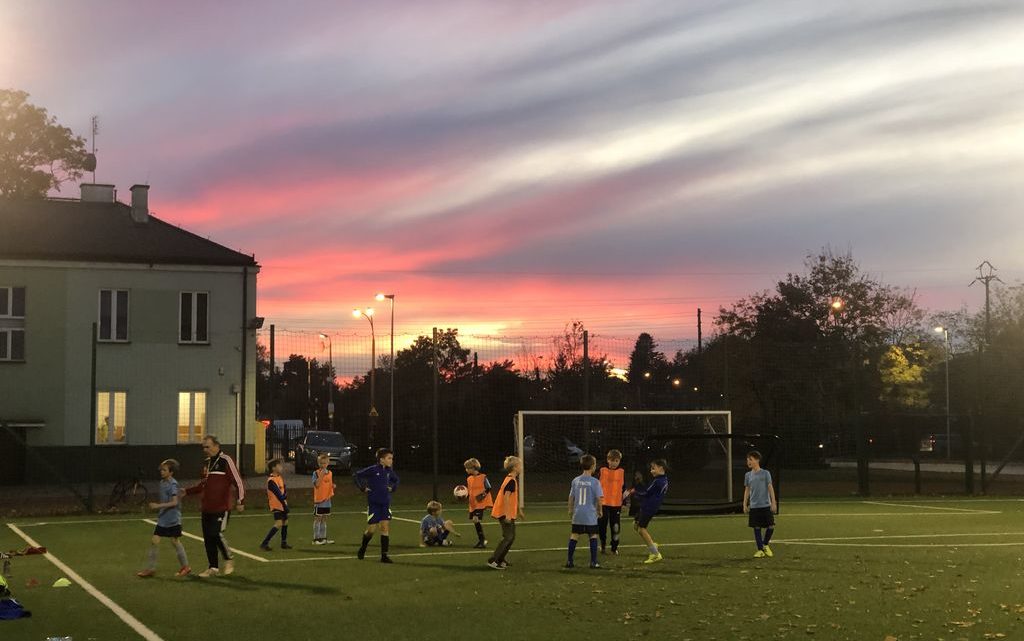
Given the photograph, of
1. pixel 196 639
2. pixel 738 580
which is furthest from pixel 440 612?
pixel 738 580

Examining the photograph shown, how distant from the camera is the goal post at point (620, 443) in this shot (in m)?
34.3

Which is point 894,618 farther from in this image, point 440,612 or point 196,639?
point 196,639

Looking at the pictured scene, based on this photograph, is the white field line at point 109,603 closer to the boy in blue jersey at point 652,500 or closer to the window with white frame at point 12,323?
the boy in blue jersey at point 652,500

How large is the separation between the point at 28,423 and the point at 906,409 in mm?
43223

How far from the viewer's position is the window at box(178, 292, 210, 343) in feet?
137

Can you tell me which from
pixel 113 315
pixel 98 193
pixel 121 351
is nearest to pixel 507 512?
pixel 121 351

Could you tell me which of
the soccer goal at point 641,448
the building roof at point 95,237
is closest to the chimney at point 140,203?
the building roof at point 95,237

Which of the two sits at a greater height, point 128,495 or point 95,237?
point 95,237

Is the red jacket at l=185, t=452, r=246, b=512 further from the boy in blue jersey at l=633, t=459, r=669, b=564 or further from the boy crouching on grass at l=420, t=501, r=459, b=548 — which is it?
the boy in blue jersey at l=633, t=459, r=669, b=564

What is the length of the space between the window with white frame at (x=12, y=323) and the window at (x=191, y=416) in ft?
20.3

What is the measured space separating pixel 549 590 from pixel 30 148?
2229 inches

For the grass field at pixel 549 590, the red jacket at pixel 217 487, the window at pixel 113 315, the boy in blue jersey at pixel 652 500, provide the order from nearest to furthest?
the grass field at pixel 549 590
the red jacket at pixel 217 487
the boy in blue jersey at pixel 652 500
the window at pixel 113 315

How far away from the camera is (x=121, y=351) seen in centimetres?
4103

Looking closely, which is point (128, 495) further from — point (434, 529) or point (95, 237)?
point (434, 529)
